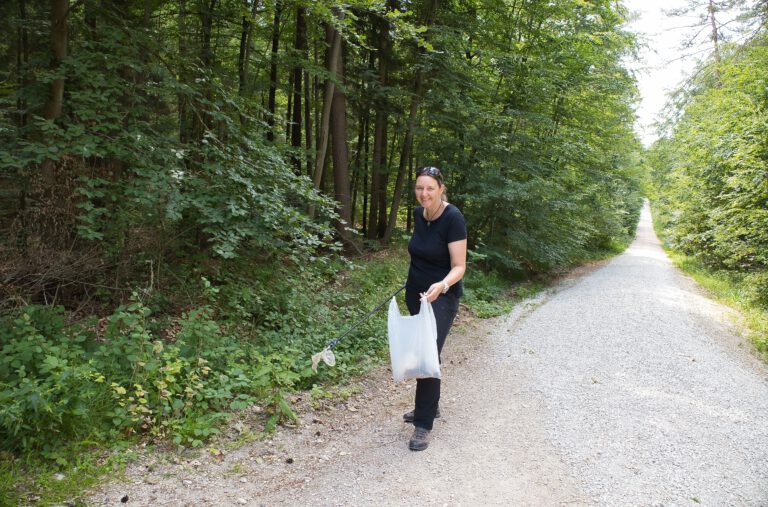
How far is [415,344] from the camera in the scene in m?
3.34

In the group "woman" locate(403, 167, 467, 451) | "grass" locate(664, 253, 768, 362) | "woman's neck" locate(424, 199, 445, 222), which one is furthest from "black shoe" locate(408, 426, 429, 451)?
"grass" locate(664, 253, 768, 362)

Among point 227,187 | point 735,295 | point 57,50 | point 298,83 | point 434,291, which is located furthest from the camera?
point 298,83

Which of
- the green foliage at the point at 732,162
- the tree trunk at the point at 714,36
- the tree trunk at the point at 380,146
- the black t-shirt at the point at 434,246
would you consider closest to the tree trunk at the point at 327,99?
the tree trunk at the point at 380,146

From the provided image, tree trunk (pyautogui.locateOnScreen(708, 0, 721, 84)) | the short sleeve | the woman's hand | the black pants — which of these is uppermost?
tree trunk (pyautogui.locateOnScreen(708, 0, 721, 84))

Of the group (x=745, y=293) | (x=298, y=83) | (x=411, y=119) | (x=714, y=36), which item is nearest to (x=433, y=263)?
(x=411, y=119)

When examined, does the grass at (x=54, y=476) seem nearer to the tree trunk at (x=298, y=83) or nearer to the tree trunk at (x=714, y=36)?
the tree trunk at (x=298, y=83)

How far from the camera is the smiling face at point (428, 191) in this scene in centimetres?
342

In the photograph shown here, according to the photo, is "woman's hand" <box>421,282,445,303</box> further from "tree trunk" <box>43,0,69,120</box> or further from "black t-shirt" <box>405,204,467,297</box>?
"tree trunk" <box>43,0,69,120</box>

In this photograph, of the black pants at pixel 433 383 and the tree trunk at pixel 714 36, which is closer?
the black pants at pixel 433 383

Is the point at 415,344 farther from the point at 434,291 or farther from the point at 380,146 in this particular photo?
the point at 380,146

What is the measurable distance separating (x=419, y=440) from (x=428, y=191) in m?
1.95

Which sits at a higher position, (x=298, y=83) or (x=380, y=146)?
(x=298, y=83)

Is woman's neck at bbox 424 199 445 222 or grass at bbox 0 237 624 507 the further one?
woman's neck at bbox 424 199 445 222

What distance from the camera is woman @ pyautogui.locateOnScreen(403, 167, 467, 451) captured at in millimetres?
3402
